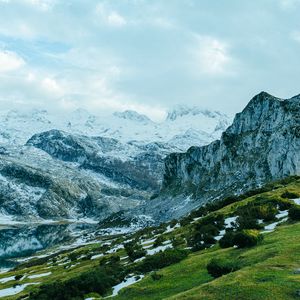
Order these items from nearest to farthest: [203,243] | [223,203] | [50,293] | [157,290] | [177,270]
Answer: [157,290] < [177,270] < [50,293] < [203,243] < [223,203]

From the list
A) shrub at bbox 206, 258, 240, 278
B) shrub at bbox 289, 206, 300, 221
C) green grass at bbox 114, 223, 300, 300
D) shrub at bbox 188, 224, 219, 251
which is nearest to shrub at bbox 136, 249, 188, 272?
green grass at bbox 114, 223, 300, 300

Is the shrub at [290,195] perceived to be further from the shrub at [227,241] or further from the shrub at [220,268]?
the shrub at [220,268]

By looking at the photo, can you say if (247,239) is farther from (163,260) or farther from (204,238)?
(204,238)

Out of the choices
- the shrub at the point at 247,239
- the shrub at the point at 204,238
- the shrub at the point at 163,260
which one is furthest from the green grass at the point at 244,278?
the shrub at the point at 204,238

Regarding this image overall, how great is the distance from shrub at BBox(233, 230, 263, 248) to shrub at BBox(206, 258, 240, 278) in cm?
563

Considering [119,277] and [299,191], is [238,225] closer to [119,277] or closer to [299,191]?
[119,277]

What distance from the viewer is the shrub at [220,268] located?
28016 mm

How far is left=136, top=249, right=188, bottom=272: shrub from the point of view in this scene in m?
38.0

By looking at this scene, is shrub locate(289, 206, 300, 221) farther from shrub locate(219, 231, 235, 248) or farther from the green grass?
shrub locate(219, 231, 235, 248)

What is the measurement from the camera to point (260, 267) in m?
25.8

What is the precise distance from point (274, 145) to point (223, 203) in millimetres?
123554

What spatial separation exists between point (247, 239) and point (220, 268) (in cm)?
694

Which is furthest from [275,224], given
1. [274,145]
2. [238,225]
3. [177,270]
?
Answer: [274,145]

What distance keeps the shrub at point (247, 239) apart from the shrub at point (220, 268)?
5.63 m
